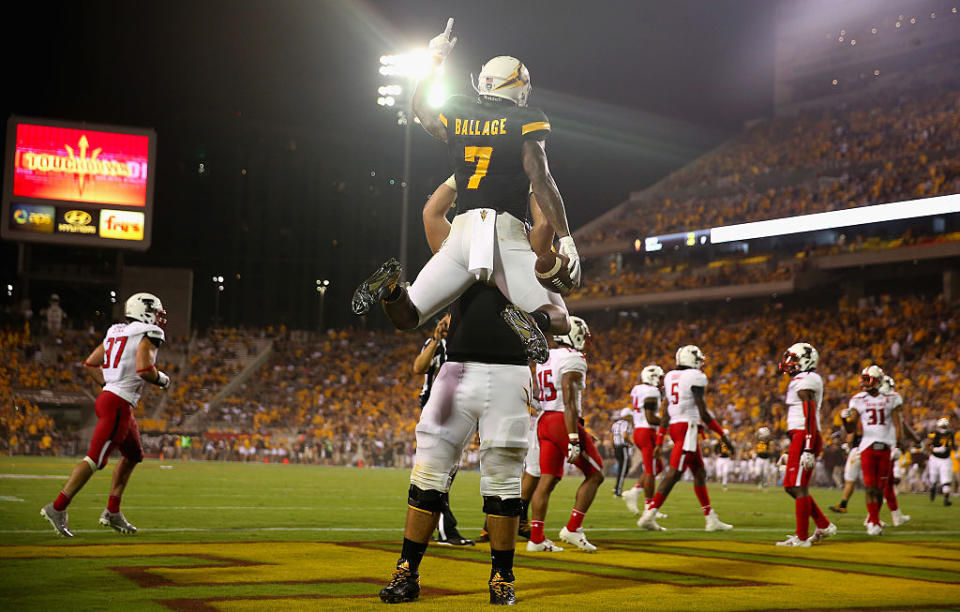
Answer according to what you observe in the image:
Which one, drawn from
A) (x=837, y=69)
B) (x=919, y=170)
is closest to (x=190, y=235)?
(x=837, y=69)

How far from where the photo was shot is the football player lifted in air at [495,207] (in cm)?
549

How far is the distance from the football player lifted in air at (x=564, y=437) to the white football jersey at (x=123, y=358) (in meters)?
3.59

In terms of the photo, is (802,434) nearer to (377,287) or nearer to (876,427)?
(876,427)

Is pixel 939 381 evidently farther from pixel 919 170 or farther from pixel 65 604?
pixel 65 604

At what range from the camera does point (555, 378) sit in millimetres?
9477

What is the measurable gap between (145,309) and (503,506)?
5235mm

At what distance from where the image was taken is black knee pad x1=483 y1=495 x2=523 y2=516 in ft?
17.9

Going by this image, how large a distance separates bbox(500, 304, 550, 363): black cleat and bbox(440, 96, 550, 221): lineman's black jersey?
28.8 inches

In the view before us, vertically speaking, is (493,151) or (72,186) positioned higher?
(72,186)

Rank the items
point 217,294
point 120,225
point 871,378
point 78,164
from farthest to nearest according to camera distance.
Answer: point 217,294 < point 120,225 < point 78,164 < point 871,378

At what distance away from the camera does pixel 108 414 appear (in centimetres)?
926

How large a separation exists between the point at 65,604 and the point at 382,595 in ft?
5.16

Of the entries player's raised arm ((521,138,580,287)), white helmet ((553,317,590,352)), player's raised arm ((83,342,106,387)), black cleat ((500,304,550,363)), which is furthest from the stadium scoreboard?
black cleat ((500,304,550,363))

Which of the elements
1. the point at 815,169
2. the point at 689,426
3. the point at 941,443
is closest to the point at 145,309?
the point at 689,426
